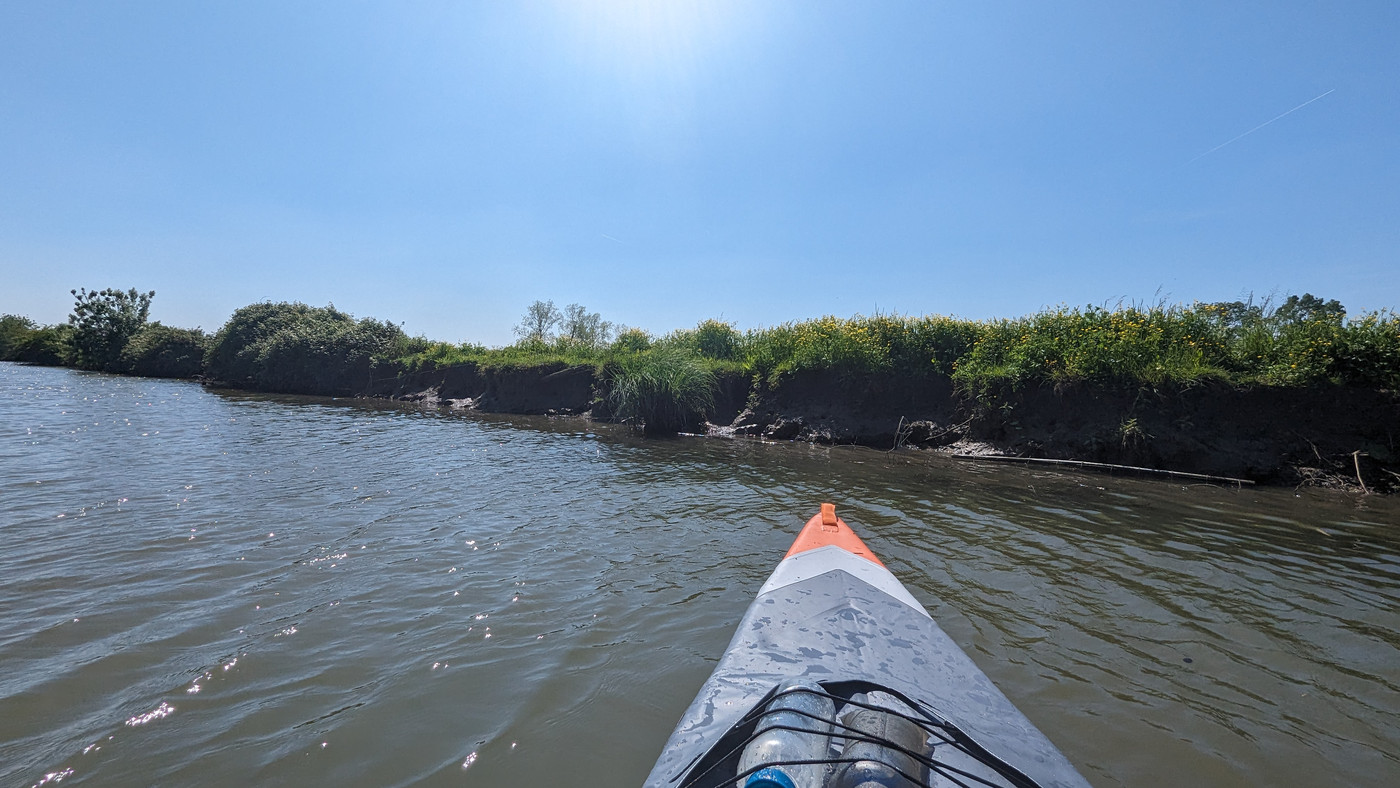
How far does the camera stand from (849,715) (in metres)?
1.89

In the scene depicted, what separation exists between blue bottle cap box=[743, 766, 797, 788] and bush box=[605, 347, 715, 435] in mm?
12563

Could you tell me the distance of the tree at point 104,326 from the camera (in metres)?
38.4

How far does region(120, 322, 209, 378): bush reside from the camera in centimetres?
3378

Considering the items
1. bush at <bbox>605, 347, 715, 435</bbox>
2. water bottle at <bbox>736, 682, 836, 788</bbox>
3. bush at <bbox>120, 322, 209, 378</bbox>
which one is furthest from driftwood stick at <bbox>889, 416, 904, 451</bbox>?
bush at <bbox>120, 322, 209, 378</bbox>

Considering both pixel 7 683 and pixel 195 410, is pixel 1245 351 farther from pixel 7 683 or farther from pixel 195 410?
pixel 195 410

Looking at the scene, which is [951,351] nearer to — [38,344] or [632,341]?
[632,341]

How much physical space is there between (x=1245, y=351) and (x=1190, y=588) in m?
8.93

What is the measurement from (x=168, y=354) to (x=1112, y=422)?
47.4 m

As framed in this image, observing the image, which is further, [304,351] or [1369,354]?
[304,351]

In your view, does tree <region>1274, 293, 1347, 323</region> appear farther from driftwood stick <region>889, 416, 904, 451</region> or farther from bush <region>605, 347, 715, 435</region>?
bush <region>605, 347, 715, 435</region>

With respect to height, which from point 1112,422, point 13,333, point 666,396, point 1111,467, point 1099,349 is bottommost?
point 1111,467

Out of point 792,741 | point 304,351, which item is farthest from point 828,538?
point 304,351

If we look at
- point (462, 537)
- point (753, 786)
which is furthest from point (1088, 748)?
point (462, 537)

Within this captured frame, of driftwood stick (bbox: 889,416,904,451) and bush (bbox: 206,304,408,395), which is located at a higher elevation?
bush (bbox: 206,304,408,395)
